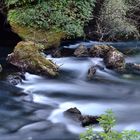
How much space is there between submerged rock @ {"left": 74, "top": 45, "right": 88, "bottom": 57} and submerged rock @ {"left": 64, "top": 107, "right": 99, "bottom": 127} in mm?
3941

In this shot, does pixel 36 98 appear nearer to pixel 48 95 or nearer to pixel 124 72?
pixel 48 95

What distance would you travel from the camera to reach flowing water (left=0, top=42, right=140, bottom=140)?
7391 mm

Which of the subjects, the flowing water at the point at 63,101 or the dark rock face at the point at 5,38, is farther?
the dark rock face at the point at 5,38

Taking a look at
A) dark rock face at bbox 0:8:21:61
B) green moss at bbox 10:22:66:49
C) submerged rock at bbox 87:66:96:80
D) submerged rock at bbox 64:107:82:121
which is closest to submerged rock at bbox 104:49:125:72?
submerged rock at bbox 87:66:96:80

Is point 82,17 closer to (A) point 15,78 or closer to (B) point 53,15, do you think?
(B) point 53,15

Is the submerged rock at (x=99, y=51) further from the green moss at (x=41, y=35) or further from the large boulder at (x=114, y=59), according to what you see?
the green moss at (x=41, y=35)

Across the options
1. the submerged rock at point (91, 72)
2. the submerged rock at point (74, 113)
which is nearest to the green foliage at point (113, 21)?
the submerged rock at point (91, 72)

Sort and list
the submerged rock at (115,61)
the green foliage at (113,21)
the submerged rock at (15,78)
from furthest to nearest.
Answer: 1. the green foliage at (113,21)
2. the submerged rock at (115,61)
3. the submerged rock at (15,78)

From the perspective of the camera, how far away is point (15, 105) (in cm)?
843

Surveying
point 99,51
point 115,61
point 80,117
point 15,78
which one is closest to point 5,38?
point 99,51

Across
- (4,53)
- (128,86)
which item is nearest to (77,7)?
(4,53)

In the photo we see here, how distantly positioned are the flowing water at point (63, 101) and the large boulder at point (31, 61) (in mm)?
228

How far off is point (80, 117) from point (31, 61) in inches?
120

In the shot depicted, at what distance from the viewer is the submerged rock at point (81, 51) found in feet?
38.2
